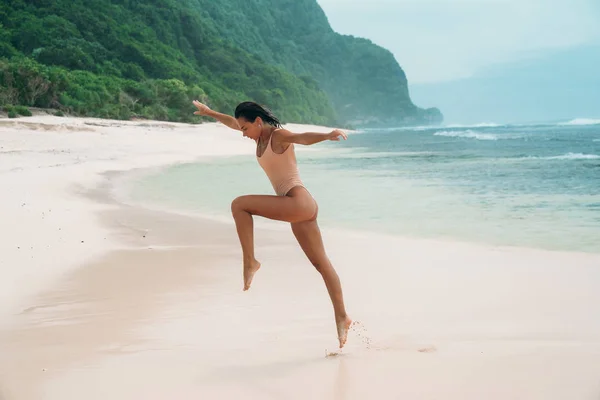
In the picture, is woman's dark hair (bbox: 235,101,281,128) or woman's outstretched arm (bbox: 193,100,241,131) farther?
woman's outstretched arm (bbox: 193,100,241,131)

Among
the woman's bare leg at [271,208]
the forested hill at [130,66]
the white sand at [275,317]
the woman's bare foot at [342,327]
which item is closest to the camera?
the white sand at [275,317]

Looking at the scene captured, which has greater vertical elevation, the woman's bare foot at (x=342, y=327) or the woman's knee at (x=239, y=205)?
the woman's knee at (x=239, y=205)

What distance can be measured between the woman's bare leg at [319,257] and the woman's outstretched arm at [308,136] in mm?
558

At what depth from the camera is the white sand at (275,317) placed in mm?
4395

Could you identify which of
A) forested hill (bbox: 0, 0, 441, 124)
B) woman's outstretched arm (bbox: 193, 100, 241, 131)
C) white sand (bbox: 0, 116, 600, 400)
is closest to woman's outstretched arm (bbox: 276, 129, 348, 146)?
woman's outstretched arm (bbox: 193, 100, 241, 131)

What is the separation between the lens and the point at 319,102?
5192 inches

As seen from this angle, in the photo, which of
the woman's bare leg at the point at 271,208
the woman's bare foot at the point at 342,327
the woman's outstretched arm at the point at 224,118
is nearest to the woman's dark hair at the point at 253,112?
the woman's outstretched arm at the point at 224,118

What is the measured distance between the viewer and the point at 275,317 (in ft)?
19.8

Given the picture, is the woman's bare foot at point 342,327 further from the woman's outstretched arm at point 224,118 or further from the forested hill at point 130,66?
the forested hill at point 130,66

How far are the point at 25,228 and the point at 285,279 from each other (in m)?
4.07

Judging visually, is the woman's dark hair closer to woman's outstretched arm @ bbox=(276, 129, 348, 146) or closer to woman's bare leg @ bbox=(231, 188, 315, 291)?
woman's outstretched arm @ bbox=(276, 129, 348, 146)

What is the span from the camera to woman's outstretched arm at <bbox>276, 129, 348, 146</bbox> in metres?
4.26

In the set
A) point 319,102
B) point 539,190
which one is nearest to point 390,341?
point 539,190

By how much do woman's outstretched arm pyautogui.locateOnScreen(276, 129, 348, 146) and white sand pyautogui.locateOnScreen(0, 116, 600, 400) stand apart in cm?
144
